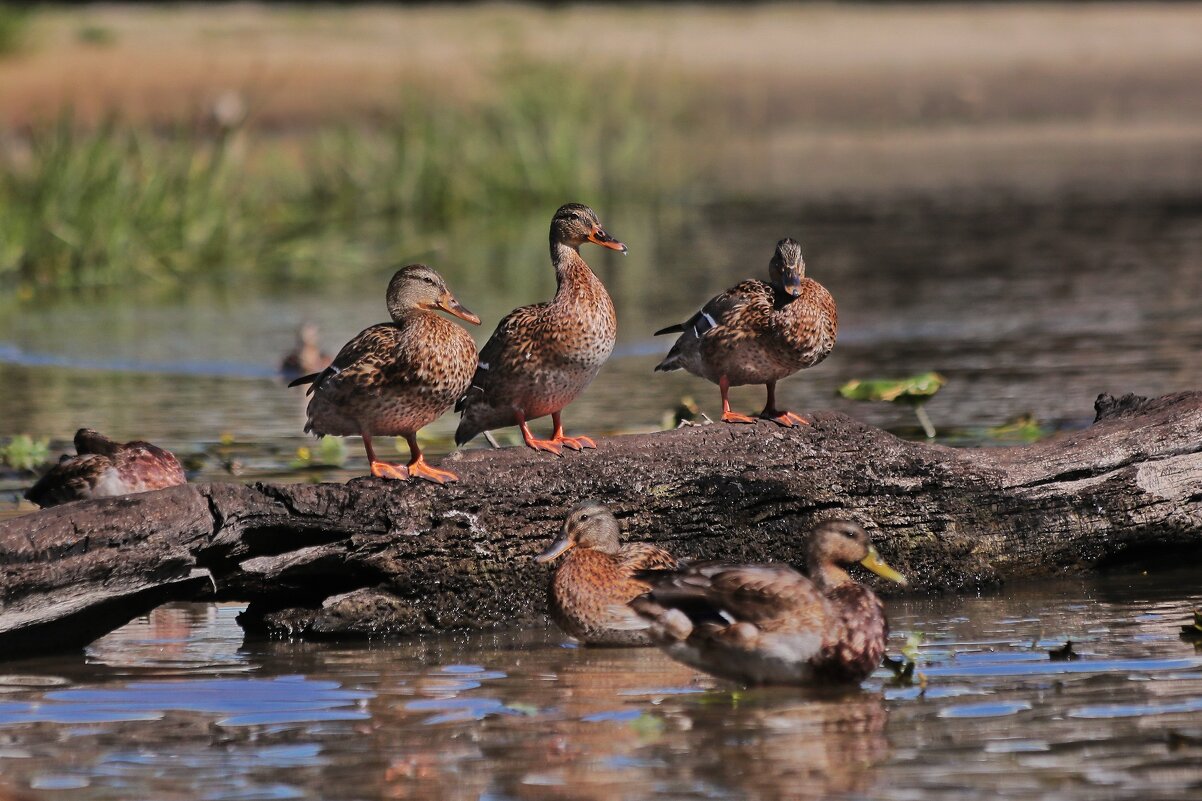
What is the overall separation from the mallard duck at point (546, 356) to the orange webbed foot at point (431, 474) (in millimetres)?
456

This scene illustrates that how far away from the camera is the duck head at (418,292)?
24.1 feet

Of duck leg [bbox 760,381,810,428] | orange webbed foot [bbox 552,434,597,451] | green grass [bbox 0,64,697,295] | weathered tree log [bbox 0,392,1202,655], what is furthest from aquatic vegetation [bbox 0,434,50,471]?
green grass [bbox 0,64,697,295]

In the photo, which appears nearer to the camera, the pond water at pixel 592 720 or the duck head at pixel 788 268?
the pond water at pixel 592 720

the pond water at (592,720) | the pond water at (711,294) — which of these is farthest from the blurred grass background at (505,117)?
the pond water at (592,720)

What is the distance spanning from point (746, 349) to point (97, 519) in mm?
2706

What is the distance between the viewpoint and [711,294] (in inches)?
690

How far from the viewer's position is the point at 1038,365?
13.5 metres

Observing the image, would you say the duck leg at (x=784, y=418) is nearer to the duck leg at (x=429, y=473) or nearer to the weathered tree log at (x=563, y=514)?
the weathered tree log at (x=563, y=514)

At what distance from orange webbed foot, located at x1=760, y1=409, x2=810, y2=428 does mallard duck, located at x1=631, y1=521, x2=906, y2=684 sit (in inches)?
58.0

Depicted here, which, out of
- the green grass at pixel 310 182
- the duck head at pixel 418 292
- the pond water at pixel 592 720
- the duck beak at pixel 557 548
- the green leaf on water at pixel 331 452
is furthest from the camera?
the green grass at pixel 310 182

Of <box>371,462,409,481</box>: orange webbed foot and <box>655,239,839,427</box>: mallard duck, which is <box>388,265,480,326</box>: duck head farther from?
<box>655,239,839,427</box>: mallard duck

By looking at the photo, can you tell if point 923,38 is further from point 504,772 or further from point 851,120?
point 504,772

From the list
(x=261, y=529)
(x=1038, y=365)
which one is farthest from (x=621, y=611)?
(x=1038, y=365)

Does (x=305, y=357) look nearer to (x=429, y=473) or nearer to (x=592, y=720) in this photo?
(x=429, y=473)
